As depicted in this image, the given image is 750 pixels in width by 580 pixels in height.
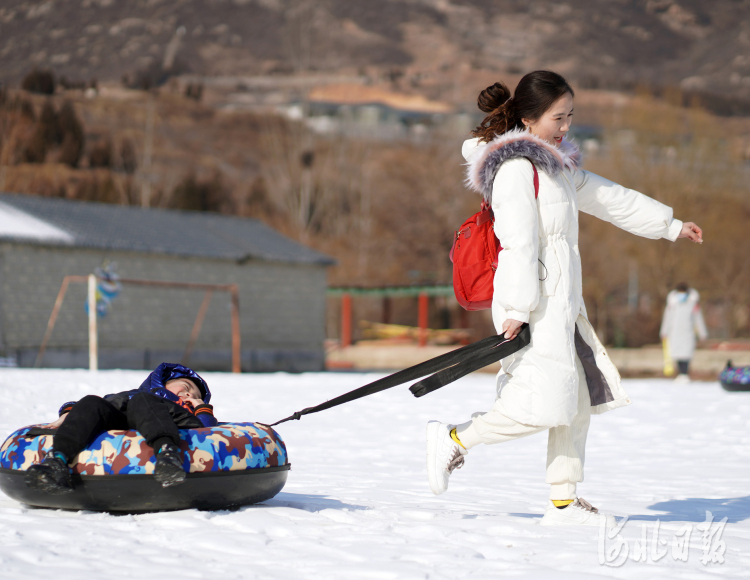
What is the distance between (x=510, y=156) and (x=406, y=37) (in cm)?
13266

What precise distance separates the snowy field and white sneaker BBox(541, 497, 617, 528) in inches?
3.7

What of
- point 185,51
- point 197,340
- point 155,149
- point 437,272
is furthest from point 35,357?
point 185,51

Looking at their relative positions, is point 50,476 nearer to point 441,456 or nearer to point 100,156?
point 441,456

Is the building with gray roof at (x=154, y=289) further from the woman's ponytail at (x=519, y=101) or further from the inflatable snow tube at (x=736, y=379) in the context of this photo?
the woman's ponytail at (x=519, y=101)

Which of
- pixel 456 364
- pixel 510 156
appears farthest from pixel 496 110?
pixel 456 364

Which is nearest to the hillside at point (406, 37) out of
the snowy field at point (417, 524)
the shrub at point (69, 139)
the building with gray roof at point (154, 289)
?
the shrub at point (69, 139)

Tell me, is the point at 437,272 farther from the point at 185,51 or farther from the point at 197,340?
the point at 185,51

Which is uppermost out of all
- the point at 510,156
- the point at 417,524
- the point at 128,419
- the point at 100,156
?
the point at 100,156

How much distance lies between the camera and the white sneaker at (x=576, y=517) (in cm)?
430

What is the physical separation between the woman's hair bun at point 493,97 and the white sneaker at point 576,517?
194cm

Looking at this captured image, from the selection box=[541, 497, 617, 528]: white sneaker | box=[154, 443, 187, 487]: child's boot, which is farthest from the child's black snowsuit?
box=[541, 497, 617, 528]: white sneaker

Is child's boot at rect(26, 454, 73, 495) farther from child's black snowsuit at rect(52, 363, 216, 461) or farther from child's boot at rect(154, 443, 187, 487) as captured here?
child's boot at rect(154, 443, 187, 487)

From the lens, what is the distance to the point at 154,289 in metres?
24.9

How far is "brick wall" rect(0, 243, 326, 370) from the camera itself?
2214cm
